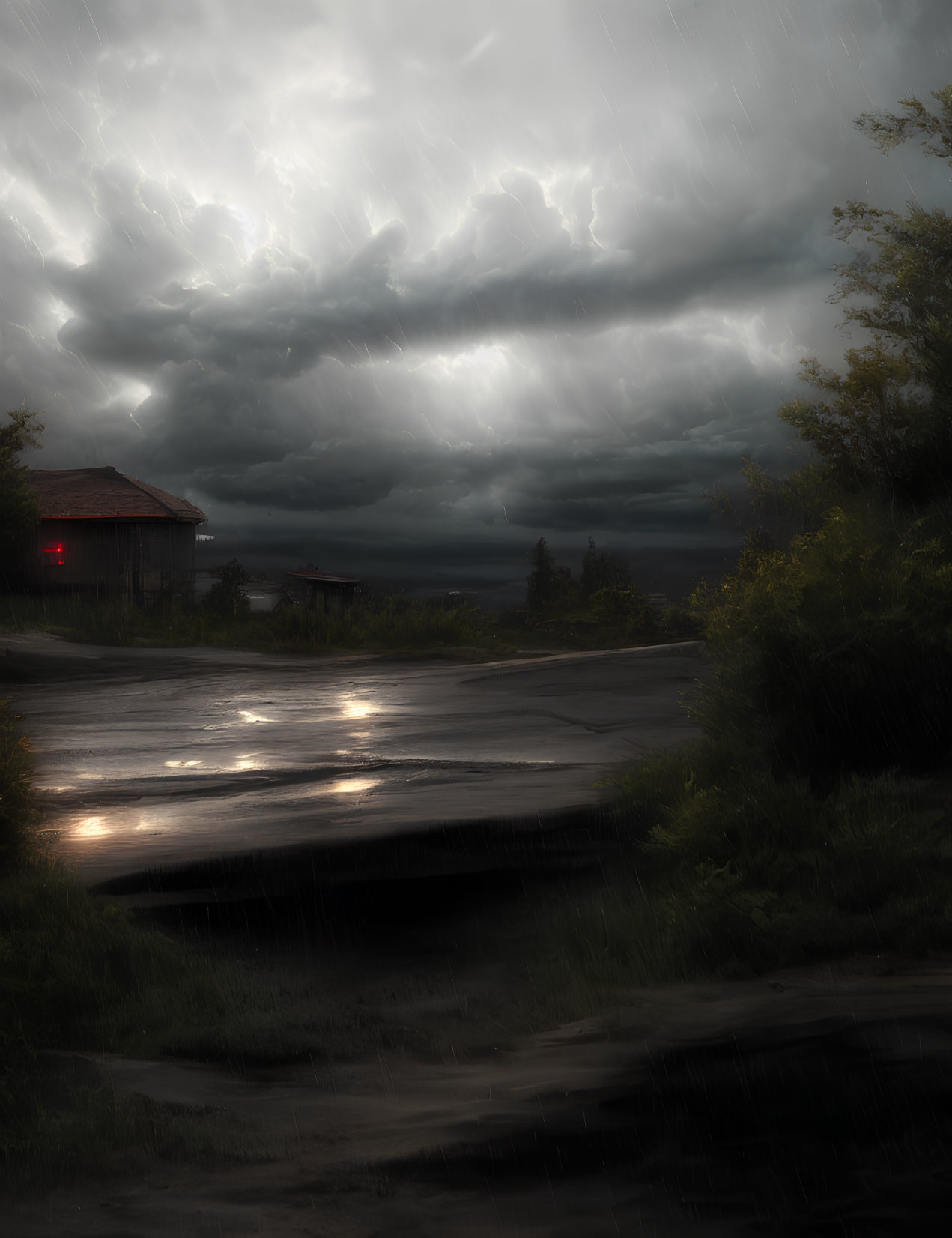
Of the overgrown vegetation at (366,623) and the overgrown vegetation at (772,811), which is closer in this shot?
the overgrown vegetation at (772,811)

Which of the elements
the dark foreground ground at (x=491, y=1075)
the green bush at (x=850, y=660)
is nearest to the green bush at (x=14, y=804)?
the dark foreground ground at (x=491, y=1075)

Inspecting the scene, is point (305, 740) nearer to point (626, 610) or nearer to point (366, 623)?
point (366, 623)

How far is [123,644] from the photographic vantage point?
68.6ft

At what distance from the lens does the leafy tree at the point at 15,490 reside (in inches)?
776

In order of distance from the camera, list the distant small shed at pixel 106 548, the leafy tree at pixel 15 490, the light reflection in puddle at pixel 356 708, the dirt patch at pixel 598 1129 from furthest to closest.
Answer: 1. the distant small shed at pixel 106 548
2. the leafy tree at pixel 15 490
3. the light reflection in puddle at pixel 356 708
4. the dirt patch at pixel 598 1129

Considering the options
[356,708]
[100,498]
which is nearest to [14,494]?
[100,498]

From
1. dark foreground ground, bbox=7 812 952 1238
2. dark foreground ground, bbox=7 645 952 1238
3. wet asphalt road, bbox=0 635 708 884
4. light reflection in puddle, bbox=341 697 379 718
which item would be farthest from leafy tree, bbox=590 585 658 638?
dark foreground ground, bbox=7 812 952 1238

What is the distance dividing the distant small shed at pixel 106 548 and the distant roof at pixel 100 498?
0.03 meters

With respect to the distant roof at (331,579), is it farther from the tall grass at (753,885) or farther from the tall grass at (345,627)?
the tall grass at (753,885)

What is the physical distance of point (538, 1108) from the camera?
3.18 m

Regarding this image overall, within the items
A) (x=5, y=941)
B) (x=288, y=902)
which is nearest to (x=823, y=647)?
(x=288, y=902)

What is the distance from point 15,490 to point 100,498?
6.95 m

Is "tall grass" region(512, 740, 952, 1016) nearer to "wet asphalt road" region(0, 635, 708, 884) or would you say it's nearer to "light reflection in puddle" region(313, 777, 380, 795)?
"wet asphalt road" region(0, 635, 708, 884)

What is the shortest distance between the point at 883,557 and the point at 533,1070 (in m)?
5.35
